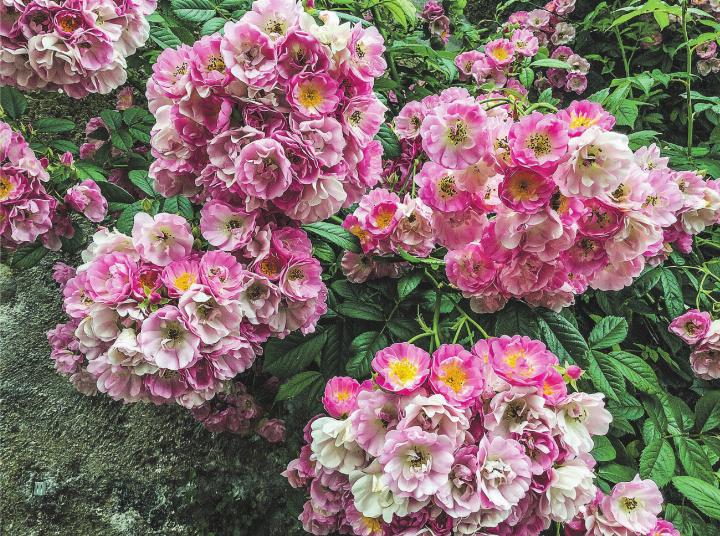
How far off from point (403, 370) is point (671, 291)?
0.84m

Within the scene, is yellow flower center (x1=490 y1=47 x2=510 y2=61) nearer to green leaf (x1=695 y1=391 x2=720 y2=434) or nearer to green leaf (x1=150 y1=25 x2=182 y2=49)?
green leaf (x1=150 y1=25 x2=182 y2=49)

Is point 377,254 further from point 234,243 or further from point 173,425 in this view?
point 173,425

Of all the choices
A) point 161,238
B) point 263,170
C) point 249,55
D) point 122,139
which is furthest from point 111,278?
point 122,139

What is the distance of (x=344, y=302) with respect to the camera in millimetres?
1124

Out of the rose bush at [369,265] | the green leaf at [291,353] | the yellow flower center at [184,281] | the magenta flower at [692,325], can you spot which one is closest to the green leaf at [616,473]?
the rose bush at [369,265]

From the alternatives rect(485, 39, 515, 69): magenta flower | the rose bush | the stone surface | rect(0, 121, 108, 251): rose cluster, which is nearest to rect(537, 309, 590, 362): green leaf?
the rose bush

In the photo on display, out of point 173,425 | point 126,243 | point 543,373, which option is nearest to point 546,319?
point 543,373

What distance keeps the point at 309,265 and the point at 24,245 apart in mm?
690

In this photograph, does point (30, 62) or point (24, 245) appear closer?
point (30, 62)

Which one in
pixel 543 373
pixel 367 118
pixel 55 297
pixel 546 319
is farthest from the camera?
pixel 55 297

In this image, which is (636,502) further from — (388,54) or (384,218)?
(388,54)

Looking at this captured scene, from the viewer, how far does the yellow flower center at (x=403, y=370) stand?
81 centimetres

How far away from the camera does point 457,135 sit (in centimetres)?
80

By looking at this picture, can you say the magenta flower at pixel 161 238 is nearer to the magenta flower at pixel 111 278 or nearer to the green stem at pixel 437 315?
the magenta flower at pixel 111 278
